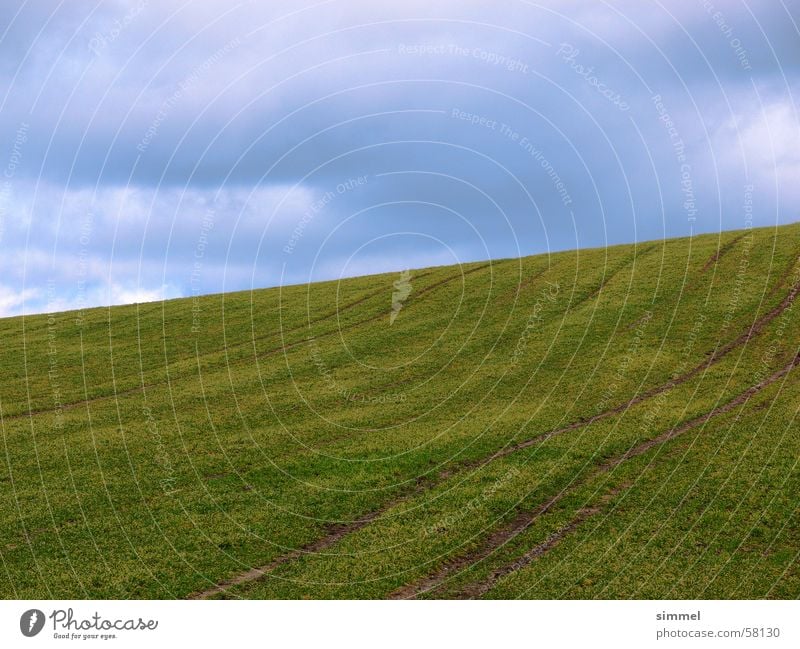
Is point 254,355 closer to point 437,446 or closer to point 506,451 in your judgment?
point 437,446

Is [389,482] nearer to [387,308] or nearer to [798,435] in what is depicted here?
[798,435]

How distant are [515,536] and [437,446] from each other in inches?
349

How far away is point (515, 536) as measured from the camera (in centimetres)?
2680

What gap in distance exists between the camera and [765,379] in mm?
40375

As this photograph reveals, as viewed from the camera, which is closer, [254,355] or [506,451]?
[506,451]

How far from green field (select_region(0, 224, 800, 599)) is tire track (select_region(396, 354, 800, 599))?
0.37ft

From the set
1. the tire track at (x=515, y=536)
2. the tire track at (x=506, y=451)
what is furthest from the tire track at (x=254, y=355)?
the tire track at (x=515, y=536)

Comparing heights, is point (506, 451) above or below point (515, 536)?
above

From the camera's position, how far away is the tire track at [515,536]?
24000mm

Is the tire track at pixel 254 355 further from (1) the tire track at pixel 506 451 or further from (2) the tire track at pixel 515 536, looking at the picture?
(2) the tire track at pixel 515 536

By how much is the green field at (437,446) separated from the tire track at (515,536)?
114mm

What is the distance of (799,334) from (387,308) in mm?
31286

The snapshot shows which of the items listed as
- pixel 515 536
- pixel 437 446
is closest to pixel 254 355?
pixel 437 446

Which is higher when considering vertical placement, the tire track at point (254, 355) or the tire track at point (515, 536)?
the tire track at point (254, 355)
